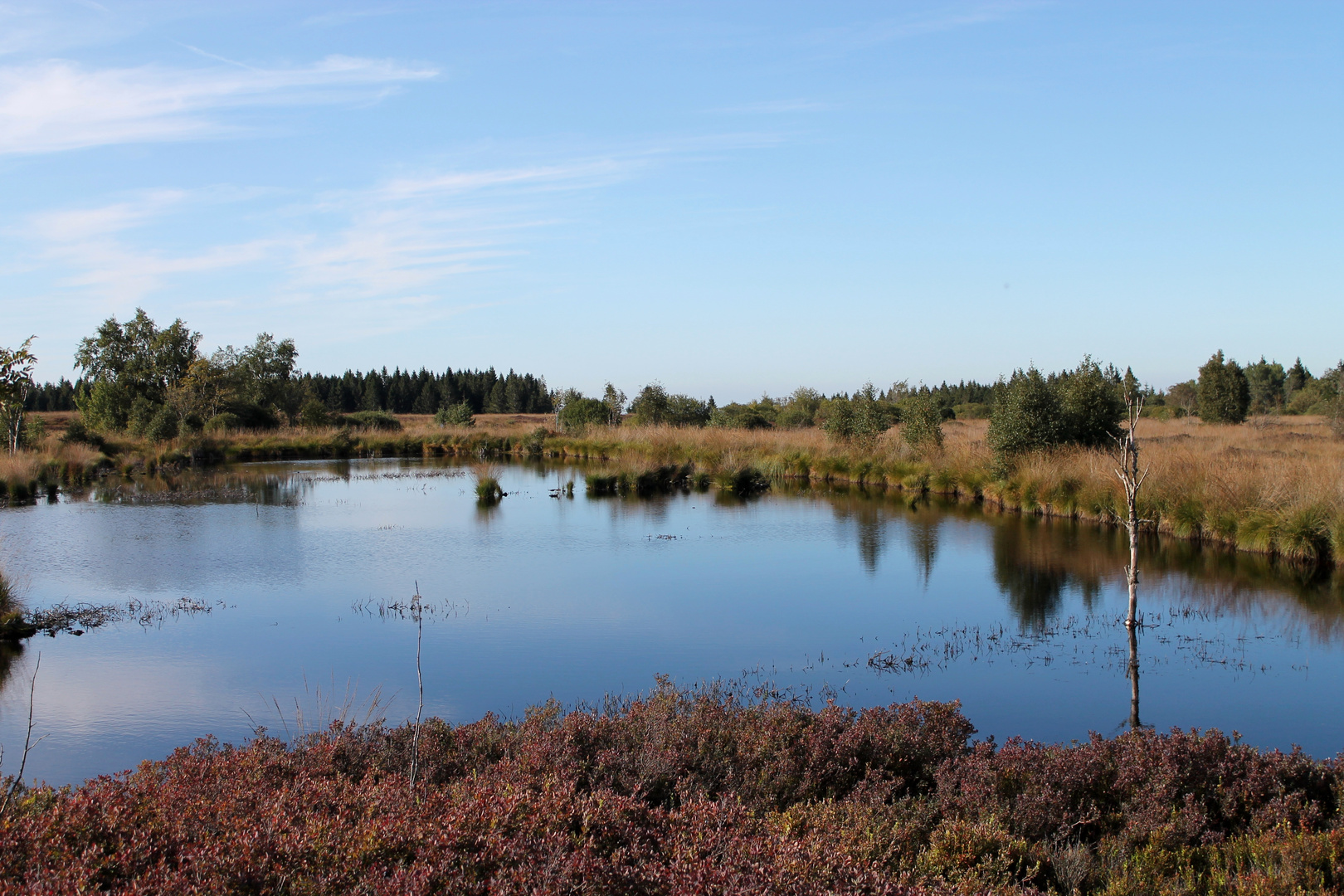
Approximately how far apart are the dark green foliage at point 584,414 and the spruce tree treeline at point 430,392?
131 feet

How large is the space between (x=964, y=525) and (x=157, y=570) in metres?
13.6

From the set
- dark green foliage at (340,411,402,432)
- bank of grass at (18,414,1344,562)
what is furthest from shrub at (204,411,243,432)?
dark green foliage at (340,411,402,432)

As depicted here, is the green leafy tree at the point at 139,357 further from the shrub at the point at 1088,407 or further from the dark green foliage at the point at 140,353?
the shrub at the point at 1088,407

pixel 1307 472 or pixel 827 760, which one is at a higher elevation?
pixel 1307 472

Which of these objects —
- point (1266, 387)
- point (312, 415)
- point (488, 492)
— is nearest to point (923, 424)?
point (488, 492)

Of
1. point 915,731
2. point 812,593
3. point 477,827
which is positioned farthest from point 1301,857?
point 812,593

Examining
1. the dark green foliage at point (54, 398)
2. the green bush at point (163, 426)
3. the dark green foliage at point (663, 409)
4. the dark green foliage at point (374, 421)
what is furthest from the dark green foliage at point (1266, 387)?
the dark green foliage at point (54, 398)

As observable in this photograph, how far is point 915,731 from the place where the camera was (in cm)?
527

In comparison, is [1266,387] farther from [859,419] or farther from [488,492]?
[488,492]

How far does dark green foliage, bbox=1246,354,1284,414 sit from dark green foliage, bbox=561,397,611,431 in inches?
1559

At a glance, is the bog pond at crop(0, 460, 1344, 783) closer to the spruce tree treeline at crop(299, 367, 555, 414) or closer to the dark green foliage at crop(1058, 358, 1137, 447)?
the dark green foliage at crop(1058, 358, 1137, 447)

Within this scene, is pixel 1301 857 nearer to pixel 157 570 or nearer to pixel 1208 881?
pixel 1208 881

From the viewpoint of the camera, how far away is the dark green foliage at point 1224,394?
39.8 meters

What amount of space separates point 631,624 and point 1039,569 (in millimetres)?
6426
